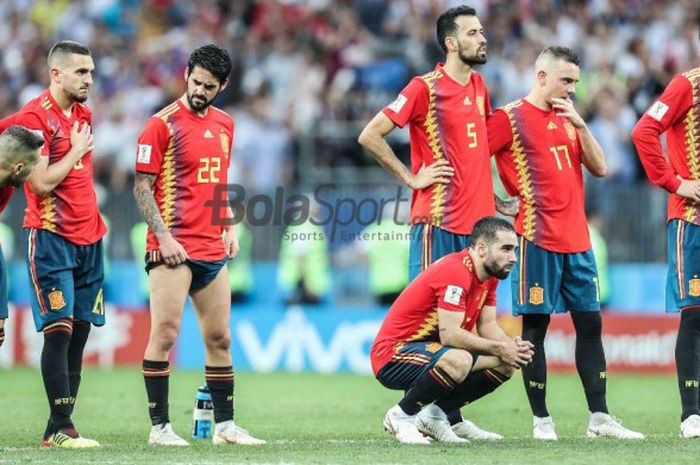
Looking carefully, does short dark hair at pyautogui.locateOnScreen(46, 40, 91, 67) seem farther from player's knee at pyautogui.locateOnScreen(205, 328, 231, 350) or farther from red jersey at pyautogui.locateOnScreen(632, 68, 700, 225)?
red jersey at pyautogui.locateOnScreen(632, 68, 700, 225)

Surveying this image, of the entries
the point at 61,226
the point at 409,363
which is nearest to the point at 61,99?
the point at 61,226

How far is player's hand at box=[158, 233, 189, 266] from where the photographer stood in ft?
33.0

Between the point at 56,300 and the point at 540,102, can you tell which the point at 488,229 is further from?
the point at 56,300

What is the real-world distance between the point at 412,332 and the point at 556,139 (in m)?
1.84

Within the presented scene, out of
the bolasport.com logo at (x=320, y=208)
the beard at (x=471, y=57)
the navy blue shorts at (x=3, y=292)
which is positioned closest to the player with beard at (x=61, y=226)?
the navy blue shorts at (x=3, y=292)

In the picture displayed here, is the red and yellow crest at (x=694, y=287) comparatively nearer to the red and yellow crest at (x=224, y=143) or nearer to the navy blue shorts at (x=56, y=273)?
the red and yellow crest at (x=224, y=143)

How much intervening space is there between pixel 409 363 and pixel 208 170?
6.53 ft

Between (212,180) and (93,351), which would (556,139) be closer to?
(212,180)

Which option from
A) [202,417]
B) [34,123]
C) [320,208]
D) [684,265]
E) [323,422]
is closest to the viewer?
[34,123]

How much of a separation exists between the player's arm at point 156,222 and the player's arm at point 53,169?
0.44m

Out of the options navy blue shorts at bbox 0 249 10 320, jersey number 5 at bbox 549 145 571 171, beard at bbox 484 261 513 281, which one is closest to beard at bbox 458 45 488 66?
jersey number 5 at bbox 549 145 571 171

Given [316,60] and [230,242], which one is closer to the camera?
[230,242]

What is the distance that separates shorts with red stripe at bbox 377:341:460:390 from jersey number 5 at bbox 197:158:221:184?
183 cm

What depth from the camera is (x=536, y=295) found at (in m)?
10.5
